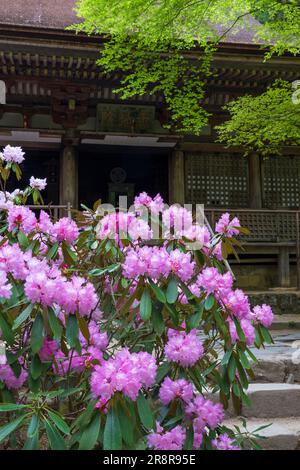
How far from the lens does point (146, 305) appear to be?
1554 millimetres

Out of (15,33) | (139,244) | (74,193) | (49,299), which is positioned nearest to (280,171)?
(74,193)

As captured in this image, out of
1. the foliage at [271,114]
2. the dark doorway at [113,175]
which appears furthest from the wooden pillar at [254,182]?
the dark doorway at [113,175]

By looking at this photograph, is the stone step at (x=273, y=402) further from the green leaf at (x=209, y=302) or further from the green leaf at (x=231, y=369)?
the green leaf at (x=209, y=302)

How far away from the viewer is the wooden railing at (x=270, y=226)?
930 cm

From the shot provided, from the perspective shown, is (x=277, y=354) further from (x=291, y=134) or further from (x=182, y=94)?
(x=182, y=94)

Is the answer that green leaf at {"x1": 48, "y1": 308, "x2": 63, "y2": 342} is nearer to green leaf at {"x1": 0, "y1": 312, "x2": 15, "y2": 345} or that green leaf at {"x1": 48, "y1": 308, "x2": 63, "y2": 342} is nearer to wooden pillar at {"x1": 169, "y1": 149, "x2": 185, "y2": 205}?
green leaf at {"x1": 0, "y1": 312, "x2": 15, "y2": 345}

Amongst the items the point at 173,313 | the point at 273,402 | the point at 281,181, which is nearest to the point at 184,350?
the point at 173,313

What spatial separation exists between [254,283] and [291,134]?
3.53 metres

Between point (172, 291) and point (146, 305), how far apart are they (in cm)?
12

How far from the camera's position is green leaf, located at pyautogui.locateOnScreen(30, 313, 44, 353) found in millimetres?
1435

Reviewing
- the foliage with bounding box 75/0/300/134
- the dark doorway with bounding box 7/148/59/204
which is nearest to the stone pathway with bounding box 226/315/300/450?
the foliage with bounding box 75/0/300/134

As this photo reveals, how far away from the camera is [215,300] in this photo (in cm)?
172

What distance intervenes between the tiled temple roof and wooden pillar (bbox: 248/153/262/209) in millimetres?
2568
